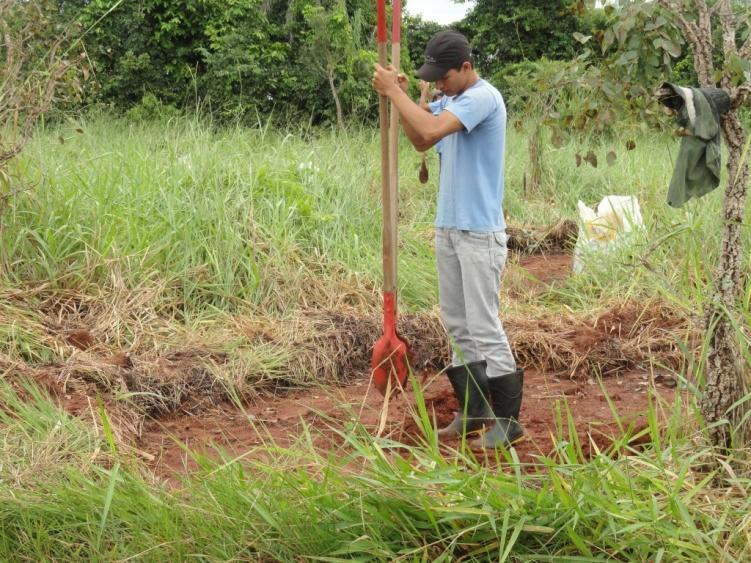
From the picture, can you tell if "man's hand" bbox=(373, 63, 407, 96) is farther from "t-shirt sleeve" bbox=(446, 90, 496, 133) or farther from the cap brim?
"t-shirt sleeve" bbox=(446, 90, 496, 133)

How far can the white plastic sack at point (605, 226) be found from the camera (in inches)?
249

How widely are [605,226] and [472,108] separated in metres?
2.95

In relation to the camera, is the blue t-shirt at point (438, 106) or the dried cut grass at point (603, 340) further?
the dried cut grass at point (603, 340)

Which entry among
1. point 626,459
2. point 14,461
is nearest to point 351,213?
point 14,461

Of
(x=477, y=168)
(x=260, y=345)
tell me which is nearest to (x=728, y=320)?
(x=477, y=168)

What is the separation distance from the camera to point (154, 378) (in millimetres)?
4754

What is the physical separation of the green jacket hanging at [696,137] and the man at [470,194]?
0.81 meters

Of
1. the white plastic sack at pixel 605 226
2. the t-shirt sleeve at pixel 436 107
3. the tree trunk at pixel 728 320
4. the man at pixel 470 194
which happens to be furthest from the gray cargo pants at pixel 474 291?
the white plastic sack at pixel 605 226

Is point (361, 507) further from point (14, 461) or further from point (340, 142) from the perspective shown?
point (340, 142)

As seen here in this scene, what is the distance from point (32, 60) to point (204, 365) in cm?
299

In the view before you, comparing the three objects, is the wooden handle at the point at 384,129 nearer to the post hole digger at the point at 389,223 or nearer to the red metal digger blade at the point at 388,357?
the post hole digger at the point at 389,223

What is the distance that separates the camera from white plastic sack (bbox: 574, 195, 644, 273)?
249 inches

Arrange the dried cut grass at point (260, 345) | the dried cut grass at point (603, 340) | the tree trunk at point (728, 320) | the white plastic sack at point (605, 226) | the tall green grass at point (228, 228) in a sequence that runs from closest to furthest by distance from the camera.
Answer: the tree trunk at point (728, 320)
the dried cut grass at point (260, 345)
the dried cut grass at point (603, 340)
the tall green grass at point (228, 228)
the white plastic sack at point (605, 226)

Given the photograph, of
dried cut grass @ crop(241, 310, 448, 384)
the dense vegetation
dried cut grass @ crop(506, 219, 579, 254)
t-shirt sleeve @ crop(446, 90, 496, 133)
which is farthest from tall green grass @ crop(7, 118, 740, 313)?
t-shirt sleeve @ crop(446, 90, 496, 133)
